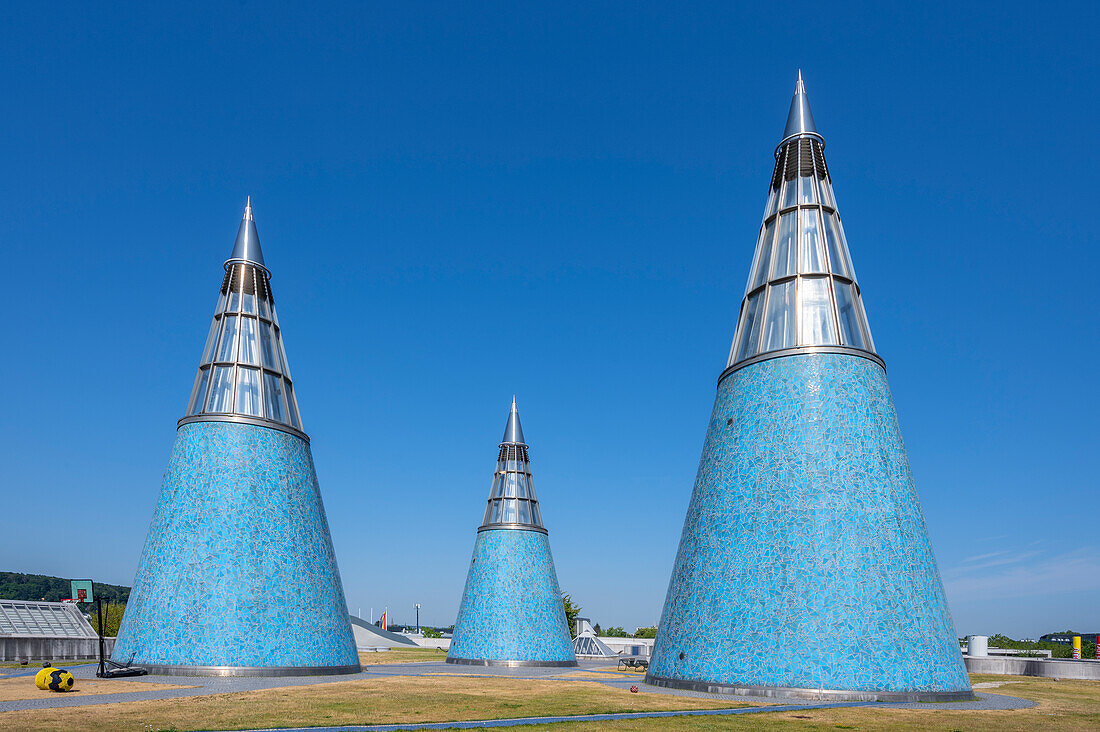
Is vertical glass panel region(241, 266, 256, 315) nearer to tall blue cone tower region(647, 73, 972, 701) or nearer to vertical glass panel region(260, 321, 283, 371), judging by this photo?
vertical glass panel region(260, 321, 283, 371)

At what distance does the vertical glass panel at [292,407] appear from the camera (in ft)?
95.1

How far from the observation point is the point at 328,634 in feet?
87.2

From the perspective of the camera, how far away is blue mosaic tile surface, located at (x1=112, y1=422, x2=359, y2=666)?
24.2 metres

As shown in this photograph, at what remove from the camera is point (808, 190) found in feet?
78.7

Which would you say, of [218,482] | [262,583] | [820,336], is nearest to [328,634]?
[262,583]

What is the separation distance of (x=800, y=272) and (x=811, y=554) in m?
7.93

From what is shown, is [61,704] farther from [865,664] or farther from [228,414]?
[865,664]

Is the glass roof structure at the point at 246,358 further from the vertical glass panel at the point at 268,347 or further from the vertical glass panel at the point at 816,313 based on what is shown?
the vertical glass panel at the point at 816,313

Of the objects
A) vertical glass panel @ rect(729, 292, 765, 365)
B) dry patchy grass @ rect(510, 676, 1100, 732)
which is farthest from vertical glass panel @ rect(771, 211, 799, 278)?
dry patchy grass @ rect(510, 676, 1100, 732)

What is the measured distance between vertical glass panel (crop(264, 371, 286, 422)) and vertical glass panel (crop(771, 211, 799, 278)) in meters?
17.4

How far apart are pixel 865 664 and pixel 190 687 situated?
54.2 feet

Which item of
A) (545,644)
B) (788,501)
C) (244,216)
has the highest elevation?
(244,216)

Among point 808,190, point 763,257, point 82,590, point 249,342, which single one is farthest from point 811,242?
point 82,590

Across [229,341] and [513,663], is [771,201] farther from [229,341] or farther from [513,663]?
[513,663]
